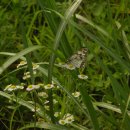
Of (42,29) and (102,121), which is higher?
(42,29)

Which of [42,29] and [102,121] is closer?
[102,121]

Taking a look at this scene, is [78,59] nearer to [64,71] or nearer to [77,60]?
[77,60]

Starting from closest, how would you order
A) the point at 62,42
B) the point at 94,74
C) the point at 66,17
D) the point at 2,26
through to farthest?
the point at 66,17 < the point at 62,42 < the point at 94,74 < the point at 2,26

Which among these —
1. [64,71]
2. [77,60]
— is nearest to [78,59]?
[77,60]

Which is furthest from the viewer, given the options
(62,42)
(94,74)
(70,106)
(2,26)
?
(2,26)

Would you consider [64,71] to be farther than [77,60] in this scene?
Yes

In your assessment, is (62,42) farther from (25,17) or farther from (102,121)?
(25,17)

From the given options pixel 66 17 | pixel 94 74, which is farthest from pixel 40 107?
pixel 94 74

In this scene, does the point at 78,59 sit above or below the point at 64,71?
above
